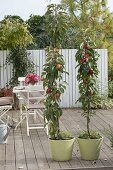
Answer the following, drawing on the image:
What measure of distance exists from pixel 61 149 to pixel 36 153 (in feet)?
2.20

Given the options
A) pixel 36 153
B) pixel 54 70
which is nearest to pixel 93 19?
pixel 36 153

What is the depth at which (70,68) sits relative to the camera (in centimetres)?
1166

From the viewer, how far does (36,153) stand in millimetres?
6680

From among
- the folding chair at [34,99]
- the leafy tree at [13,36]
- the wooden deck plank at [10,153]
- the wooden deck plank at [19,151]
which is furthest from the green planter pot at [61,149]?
the leafy tree at [13,36]

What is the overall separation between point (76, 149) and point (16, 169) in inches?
52.9

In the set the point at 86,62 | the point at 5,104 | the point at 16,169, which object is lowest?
the point at 16,169

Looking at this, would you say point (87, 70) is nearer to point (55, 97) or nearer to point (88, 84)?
point (88, 84)

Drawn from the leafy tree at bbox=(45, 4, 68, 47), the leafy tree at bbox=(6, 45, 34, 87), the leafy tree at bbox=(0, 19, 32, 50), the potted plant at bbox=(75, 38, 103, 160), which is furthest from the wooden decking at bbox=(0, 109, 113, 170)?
the leafy tree at bbox=(0, 19, 32, 50)

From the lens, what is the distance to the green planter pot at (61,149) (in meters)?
6.12

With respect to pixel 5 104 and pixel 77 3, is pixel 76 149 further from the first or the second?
pixel 77 3

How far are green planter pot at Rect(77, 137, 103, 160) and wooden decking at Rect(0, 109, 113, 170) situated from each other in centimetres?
9

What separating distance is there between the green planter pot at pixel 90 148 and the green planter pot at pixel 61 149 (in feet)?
0.54

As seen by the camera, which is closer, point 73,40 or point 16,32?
point 16,32

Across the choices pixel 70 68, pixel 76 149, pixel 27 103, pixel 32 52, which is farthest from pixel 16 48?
pixel 76 149
